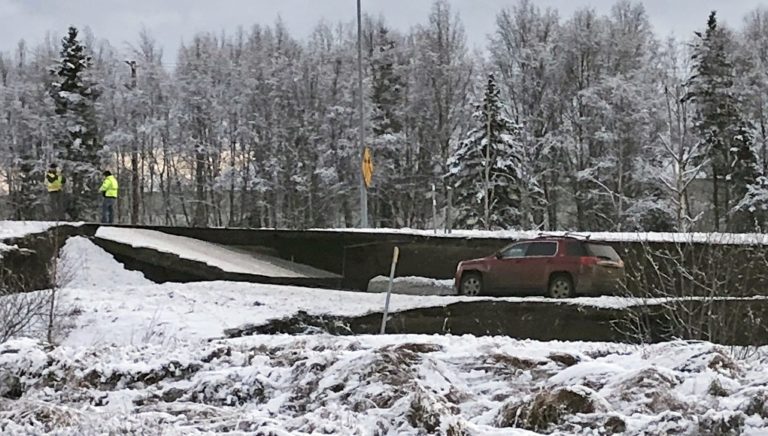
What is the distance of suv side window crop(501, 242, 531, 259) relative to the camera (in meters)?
23.6

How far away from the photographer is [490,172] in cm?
4944

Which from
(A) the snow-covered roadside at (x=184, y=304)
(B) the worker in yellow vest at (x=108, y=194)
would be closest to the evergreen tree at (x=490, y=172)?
(B) the worker in yellow vest at (x=108, y=194)

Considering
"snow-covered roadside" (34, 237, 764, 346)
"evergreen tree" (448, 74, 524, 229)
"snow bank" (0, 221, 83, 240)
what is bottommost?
"snow-covered roadside" (34, 237, 764, 346)

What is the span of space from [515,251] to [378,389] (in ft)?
54.1

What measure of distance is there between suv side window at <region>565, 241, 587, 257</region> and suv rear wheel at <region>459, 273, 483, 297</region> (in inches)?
98.2

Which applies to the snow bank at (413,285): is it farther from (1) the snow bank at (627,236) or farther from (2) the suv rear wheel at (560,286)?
(2) the suv rear wheel at (560,286)

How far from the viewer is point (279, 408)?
7.82m

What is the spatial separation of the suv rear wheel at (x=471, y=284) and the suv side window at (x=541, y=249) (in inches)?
58.8

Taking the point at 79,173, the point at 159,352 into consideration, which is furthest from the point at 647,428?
the point at 79,173

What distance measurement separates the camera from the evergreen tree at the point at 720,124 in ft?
166

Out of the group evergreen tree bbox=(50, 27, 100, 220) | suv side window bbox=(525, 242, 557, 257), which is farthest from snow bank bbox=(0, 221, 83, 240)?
evergreen tree bbox=(50, 27, 100, 220)

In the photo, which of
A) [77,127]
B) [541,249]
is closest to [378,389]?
[541,249]

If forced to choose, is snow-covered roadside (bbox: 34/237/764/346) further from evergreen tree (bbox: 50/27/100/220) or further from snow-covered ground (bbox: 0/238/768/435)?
evergreen tree (bbox: 50/27/100/220)

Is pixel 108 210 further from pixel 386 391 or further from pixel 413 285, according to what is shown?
pixel 386 391
